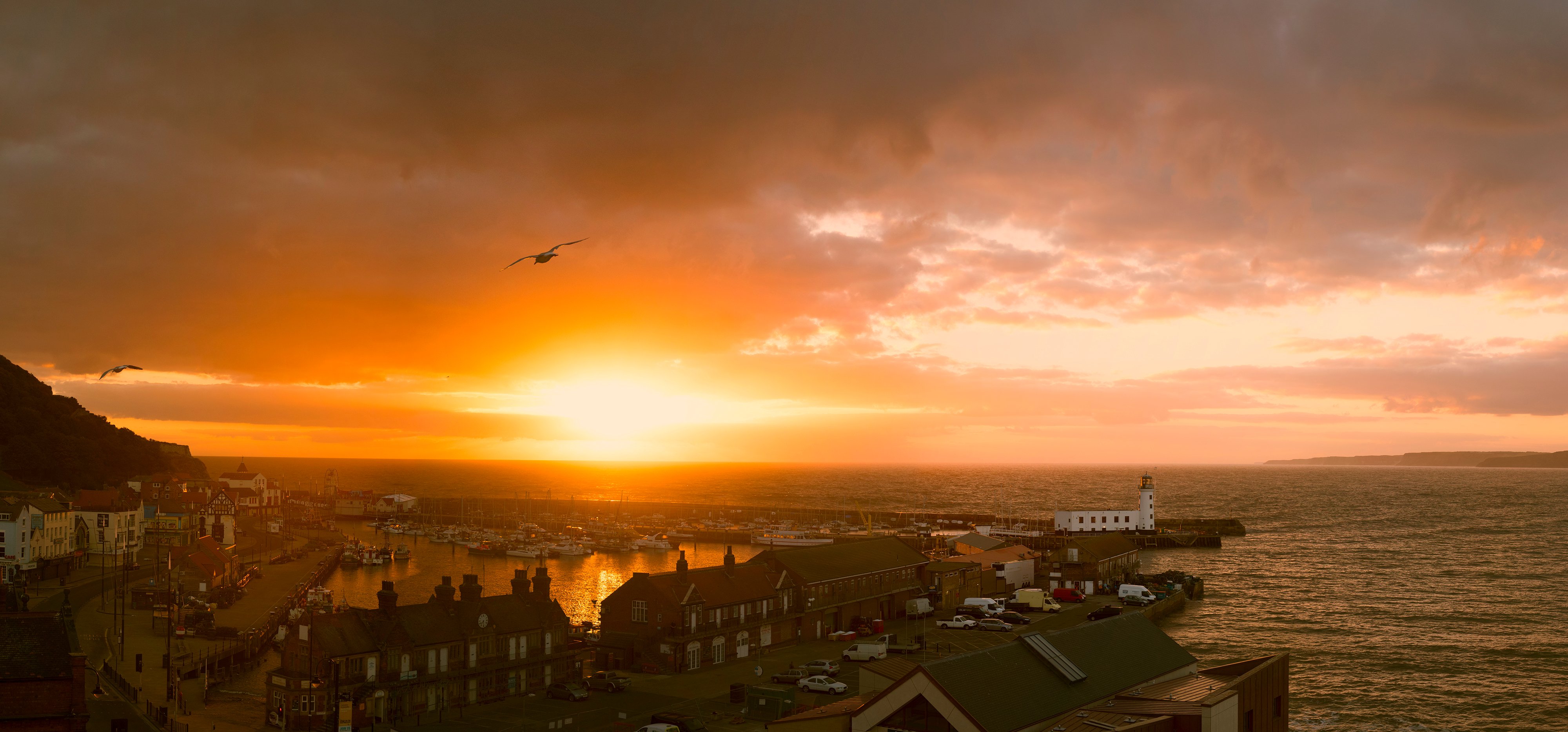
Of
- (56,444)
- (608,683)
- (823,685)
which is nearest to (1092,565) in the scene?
(823,685)

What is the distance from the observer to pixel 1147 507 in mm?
150375

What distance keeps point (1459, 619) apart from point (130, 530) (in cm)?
13850

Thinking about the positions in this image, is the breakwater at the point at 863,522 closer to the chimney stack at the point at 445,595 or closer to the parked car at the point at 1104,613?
the parked car at the point at 1104,613

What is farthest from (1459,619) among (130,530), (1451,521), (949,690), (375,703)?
(130,530)

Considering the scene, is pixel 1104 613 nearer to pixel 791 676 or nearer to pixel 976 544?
pixel 976 544

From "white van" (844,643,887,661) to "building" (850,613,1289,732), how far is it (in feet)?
54.4

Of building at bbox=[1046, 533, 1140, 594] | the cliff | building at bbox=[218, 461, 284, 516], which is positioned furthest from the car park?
the cliff

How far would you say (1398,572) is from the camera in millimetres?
107562

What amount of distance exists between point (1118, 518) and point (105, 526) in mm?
136933

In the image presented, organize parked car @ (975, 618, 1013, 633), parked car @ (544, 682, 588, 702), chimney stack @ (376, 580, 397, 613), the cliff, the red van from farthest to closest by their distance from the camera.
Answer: the cliff → the red van → parked car @ (975, 618, 1013, 633) → parked car @ (544, 682, 588, 702) → chimney stack @ (376, 580, 397, 613)

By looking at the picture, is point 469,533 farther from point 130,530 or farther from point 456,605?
point 456,605

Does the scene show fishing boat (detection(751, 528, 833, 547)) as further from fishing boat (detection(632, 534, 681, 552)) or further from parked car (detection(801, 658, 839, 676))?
parked car (detection(801, 658, 839, 676))

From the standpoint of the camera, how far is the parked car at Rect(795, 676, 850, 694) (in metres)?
47.1

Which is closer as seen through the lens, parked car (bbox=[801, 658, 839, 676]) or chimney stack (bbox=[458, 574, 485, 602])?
chimney stack (bbox=[458, 574, 485, 602])
